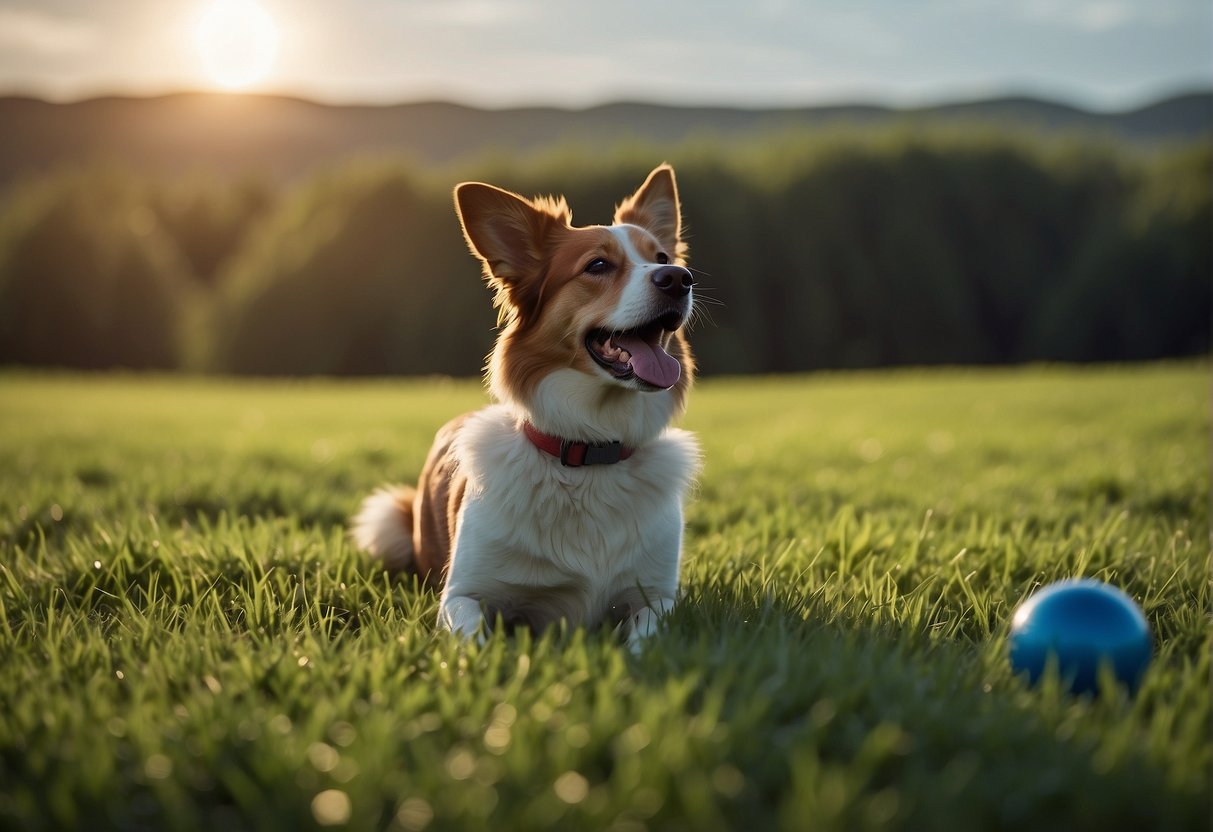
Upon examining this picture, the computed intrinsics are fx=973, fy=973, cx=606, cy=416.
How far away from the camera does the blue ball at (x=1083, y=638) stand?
9.17 feet

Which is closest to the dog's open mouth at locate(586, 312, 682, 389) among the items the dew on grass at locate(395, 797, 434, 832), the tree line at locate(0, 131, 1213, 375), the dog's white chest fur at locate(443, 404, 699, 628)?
the dog's white chest fur at locate(443, 404, 699, 628)

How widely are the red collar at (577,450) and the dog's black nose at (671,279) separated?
2.05 ft

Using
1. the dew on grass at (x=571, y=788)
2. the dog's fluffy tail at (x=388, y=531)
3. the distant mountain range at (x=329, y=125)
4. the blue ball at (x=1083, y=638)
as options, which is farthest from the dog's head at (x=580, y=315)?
the distant mountain range at (x=329, y=125)

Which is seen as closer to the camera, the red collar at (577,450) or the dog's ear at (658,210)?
the red collar at (577,450)

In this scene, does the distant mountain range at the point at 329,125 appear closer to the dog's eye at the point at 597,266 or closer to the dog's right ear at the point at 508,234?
the dog's right ear at the point at 508,234

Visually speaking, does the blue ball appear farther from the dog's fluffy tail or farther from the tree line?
the tree line

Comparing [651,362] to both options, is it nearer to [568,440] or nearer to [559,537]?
[568,440]

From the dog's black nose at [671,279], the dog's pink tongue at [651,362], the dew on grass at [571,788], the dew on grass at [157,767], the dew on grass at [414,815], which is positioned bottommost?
the dew on grass at [157,767]

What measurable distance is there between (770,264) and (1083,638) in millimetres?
29680

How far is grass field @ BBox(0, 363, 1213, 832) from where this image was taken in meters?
2.13

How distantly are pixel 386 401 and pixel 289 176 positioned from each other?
60.3 meters

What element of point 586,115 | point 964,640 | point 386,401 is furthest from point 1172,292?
point 586,115

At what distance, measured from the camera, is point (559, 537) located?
3580 millimetres

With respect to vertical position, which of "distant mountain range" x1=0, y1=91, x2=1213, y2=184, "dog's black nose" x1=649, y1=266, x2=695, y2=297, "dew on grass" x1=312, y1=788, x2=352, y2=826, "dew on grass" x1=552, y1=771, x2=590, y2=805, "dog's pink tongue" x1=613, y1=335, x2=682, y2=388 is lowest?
"dew on grass" x1=312, y1=788, x2=352, y2=826
